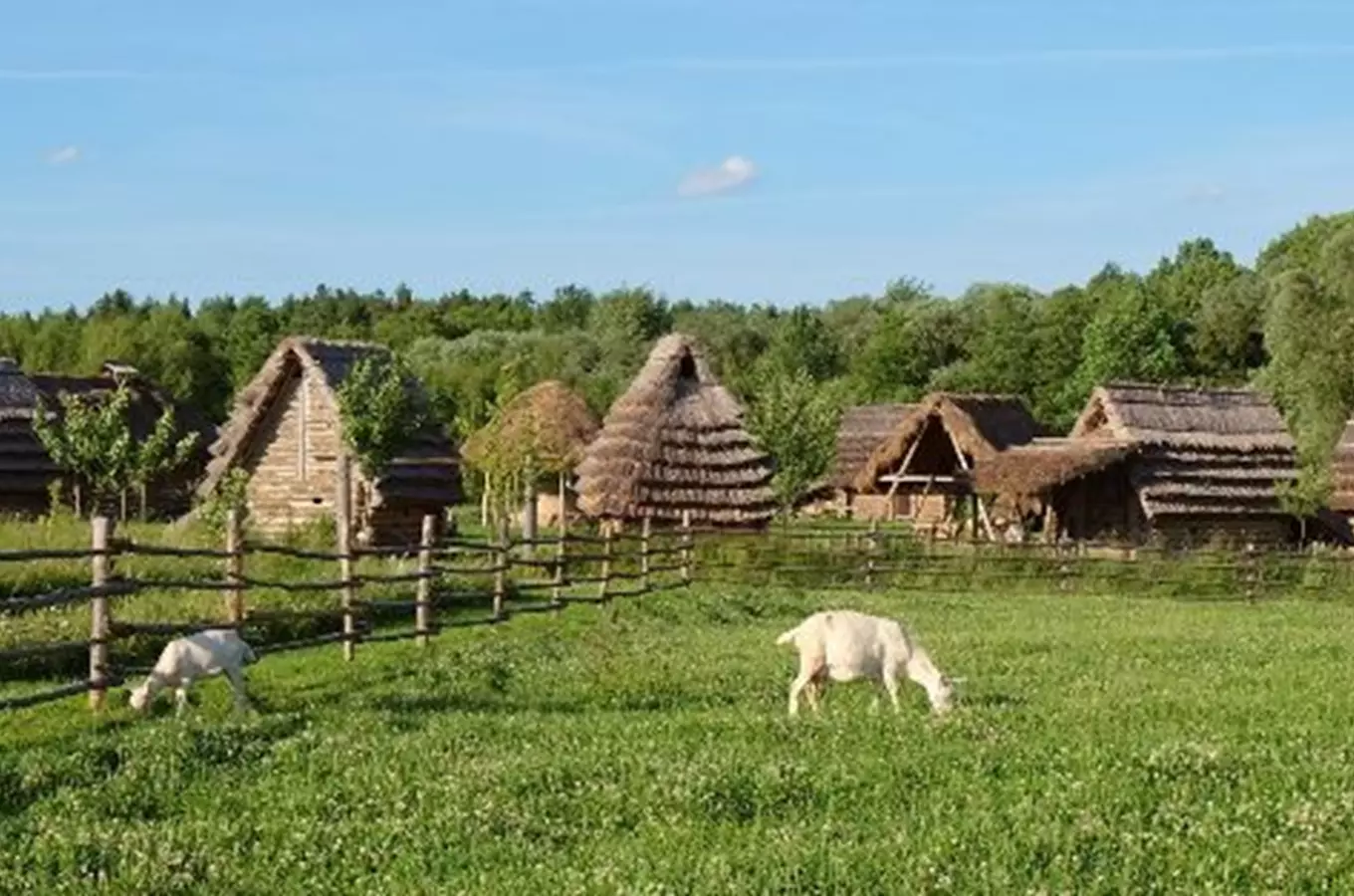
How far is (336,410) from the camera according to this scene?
52.0 meters

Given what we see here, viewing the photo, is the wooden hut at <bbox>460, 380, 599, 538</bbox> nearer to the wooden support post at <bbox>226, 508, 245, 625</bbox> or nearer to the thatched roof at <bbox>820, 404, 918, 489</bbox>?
the thatched roof at <bbox>820, 404, 918, 489</bbox>

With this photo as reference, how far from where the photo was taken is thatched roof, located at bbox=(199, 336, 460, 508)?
53.0 m

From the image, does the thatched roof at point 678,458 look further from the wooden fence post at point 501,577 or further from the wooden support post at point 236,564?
the wooden support post at point 236,564

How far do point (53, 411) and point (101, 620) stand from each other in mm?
48265

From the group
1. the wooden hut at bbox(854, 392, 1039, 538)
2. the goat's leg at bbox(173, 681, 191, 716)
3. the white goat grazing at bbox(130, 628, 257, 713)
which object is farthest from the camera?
the wooden hut at bbox(854, 392, 1039, 538)

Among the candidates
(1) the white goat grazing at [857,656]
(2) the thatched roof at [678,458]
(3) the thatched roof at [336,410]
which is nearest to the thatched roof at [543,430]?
(2) the thatched roof at [678,458]

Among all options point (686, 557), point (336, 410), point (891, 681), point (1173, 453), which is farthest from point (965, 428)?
point (891, 681)

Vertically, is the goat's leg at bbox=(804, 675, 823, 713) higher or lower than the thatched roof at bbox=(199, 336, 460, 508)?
lower

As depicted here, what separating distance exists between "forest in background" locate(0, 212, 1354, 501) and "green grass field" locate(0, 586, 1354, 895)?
58.8 metres

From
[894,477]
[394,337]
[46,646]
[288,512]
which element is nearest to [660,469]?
[288,512]

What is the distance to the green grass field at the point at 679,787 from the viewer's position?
9.84m

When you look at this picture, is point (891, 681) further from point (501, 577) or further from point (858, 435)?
point (858, 435)

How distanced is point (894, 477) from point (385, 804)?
63.7 m

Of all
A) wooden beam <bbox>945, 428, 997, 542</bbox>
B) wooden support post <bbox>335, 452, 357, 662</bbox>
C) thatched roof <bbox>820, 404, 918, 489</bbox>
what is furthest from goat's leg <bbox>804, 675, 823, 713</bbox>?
thatched roof <bbox>820, 404, 918, 489</bbox>
